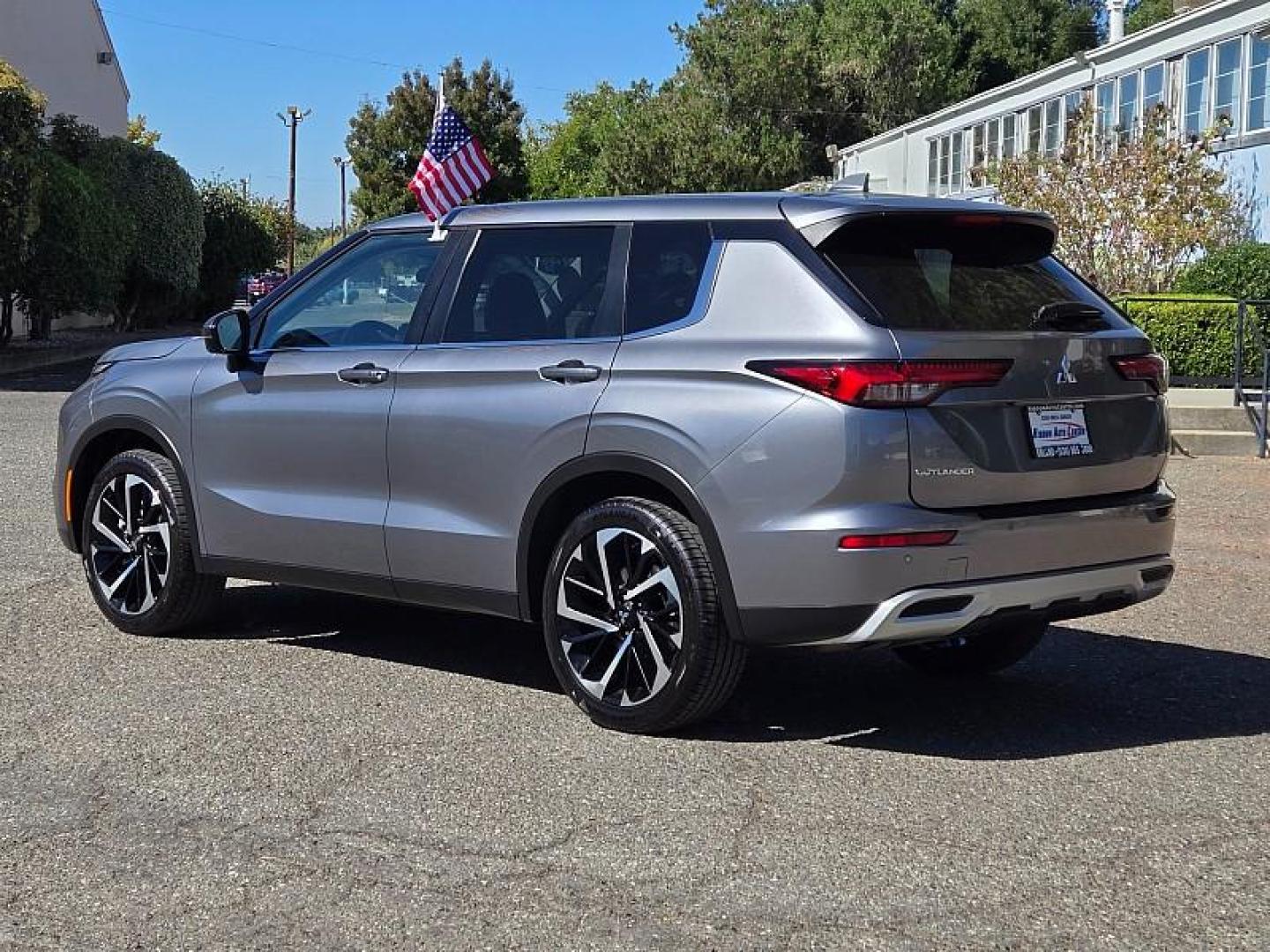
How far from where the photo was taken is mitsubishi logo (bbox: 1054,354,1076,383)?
545 centimetres

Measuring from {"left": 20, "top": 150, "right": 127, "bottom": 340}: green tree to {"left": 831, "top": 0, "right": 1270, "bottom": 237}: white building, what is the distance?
14582mm

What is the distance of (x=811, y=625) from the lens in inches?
204

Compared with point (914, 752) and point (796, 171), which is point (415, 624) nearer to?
point (914, 752)

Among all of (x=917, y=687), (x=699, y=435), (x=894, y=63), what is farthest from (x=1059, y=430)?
(x=894, y=63)

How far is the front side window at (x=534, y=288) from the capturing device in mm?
5941

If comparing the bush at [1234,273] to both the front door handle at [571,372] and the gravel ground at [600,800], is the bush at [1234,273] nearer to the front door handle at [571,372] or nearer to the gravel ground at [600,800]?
the gravel ground at [600,800]

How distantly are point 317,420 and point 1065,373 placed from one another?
9.29 ft

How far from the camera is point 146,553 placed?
7.21 meters

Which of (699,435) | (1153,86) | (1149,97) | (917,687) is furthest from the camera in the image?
(1149,97)

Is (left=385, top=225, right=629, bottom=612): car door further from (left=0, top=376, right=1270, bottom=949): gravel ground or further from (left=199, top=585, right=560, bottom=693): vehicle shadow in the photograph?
(left=199, top=585, right=560, bottom=693): vehicle shadow

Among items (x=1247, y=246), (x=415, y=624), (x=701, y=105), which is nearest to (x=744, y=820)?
(x=415, y=624)

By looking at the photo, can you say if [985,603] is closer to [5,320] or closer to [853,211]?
[853,211]

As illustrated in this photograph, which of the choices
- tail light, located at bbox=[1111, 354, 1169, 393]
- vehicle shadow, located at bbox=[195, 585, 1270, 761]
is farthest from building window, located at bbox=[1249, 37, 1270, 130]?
tail light, located at bbox=[1111, 354, 1169, 393]

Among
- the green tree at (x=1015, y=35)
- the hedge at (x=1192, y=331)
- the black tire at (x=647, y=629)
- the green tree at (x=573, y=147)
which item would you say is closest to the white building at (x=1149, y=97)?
the hedge at (x=1192, y=331)
